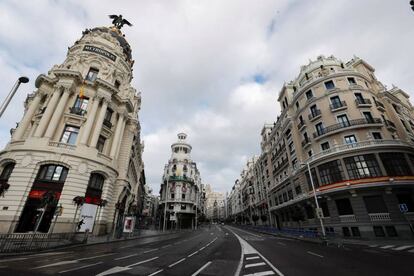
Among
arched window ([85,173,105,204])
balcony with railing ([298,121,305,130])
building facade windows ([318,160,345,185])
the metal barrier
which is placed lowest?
the metal barrier

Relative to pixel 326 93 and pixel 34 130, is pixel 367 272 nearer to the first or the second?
pixel 326 93

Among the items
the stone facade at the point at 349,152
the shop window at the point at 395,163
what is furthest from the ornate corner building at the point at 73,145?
the shop window at the point at 395,163

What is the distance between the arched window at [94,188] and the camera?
23.1m

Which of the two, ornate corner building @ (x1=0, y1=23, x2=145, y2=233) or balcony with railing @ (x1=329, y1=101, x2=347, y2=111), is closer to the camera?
ornate corner building @ (x1=0, y1=23, x2=145, y2=233)

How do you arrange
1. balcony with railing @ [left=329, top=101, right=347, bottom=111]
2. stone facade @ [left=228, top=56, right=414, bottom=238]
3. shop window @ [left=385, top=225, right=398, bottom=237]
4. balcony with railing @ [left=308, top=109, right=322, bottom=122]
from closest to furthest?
shop window @ [left=385, top=225, right=398, bottom=237] < stone facade @ [left=228, top=56, right=414, bottom=238] < balcony with railing @ [left=329, top=101, right=347, bottom=111] < balcony with railing @ [left=308, top=109, right=322, bottom=122]

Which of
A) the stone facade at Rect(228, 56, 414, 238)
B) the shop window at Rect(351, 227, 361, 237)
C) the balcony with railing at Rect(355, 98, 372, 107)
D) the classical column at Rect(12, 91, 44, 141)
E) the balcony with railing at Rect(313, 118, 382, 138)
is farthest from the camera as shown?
the balcony with railing at Rect(355, 98, 372, 107)

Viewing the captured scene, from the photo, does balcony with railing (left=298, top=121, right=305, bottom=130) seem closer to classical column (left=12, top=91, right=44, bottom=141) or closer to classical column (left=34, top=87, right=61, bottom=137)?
classical column (left=34, top=87, right=61, bottom=137)

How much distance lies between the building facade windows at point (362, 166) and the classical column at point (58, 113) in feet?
124

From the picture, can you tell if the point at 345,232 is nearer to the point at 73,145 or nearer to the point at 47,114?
the point at 73,145

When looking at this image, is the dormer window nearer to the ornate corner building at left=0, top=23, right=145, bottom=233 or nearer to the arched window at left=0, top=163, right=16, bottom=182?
the ornate corner building at left=0, top=23, right=145, bottom=233

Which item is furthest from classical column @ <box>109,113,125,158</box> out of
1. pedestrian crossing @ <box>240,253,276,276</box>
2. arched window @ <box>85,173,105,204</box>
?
pedestrian crossing @ <box>240,253,276,276</box>

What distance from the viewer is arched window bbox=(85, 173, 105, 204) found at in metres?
23.1

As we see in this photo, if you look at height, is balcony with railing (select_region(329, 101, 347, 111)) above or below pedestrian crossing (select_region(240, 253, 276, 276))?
above

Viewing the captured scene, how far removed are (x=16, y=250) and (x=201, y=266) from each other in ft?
38.4
